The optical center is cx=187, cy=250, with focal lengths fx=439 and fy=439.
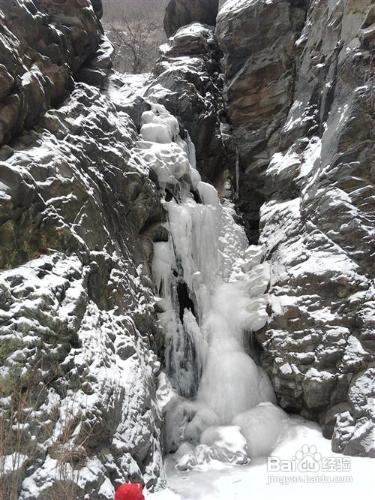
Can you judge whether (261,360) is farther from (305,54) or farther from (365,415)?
(305,54)

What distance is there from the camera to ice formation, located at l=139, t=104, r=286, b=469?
6.71m

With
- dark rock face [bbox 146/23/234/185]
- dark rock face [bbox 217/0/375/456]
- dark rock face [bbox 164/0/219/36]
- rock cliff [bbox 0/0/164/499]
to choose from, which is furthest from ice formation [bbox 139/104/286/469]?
dark rock face [bbox 164/0/219/36]

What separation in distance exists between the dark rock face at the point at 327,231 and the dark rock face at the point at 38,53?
16.9 ft

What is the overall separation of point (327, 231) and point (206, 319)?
2.83m

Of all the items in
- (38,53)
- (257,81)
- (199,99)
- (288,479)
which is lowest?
(288,479)

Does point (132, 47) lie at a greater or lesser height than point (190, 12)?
greater

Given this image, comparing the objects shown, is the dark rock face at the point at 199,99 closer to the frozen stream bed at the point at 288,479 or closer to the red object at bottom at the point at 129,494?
the frozen stream bed at the point at 288,479

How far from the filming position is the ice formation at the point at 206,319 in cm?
671

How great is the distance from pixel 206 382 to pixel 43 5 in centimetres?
827

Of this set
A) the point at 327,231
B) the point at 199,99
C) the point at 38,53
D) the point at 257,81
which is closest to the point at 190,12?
the point at 199,99

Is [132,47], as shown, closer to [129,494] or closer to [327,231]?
[327,231]

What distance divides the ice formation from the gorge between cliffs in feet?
0.11

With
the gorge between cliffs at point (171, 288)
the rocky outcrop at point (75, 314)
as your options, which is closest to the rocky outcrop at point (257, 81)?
the gorge between cliffs at point (171, 288)

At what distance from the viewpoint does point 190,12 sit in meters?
17.3
